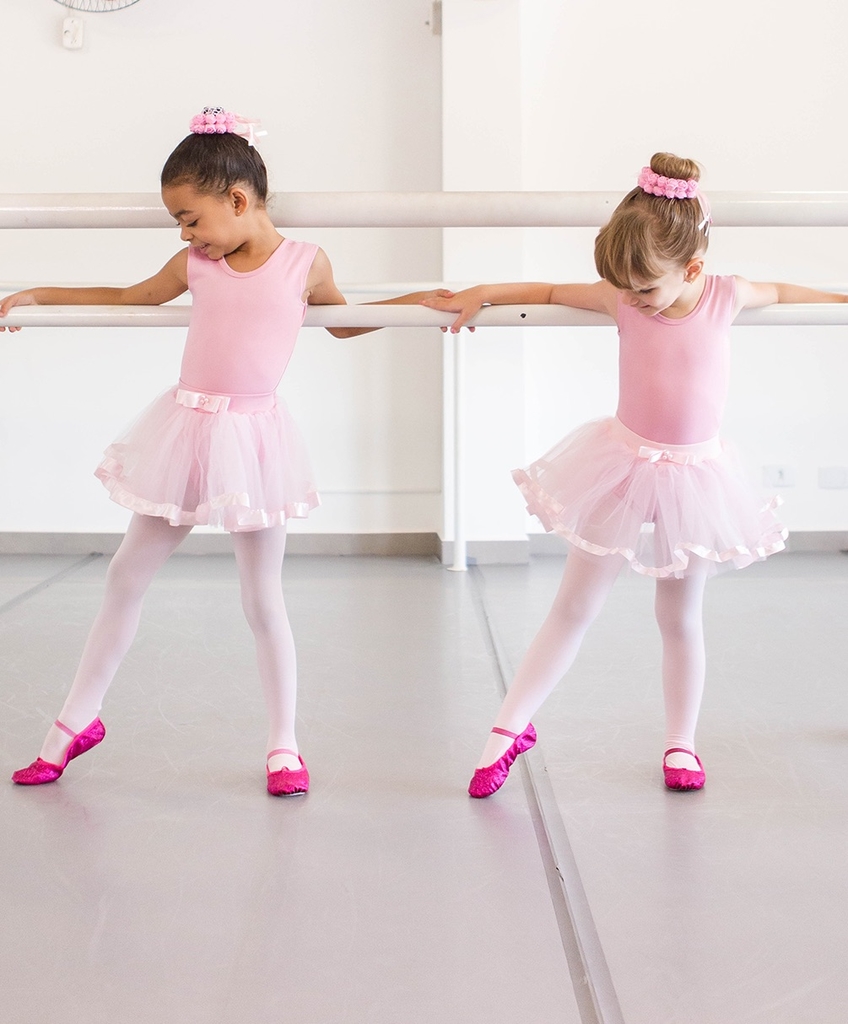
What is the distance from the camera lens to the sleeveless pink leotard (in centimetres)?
144

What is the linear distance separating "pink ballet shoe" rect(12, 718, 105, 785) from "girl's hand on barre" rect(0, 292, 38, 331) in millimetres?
594

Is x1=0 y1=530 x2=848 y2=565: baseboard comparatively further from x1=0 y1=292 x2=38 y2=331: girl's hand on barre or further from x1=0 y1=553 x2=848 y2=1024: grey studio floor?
x1=0 y1=292 x2=38 y2=331: girl's hand on barre

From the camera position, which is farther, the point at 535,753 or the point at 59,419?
the point at 59,419

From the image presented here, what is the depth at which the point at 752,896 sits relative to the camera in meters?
1.20

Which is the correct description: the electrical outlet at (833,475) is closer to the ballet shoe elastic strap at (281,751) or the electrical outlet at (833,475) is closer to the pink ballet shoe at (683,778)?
→ the pink ballet shoe at (683,778)

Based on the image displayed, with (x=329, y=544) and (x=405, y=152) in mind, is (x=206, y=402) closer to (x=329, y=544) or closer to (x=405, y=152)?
(x=329, y=544)

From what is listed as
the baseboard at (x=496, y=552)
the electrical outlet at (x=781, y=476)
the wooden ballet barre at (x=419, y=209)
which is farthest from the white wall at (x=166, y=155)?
the wooden ballet barre at (x=419, y=209)

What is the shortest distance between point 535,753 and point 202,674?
2.46ft

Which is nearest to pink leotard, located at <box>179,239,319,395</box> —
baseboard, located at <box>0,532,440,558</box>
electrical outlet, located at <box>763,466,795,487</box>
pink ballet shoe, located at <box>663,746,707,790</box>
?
pink ballet shoe, located at <box>663,746,707,790</box>

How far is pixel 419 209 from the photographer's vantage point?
154 centimetres

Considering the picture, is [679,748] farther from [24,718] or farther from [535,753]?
[24,718]

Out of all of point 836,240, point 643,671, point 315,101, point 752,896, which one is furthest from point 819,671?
point 315,101

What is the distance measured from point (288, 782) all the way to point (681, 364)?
2.62 feet

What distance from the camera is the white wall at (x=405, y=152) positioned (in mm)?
3568
